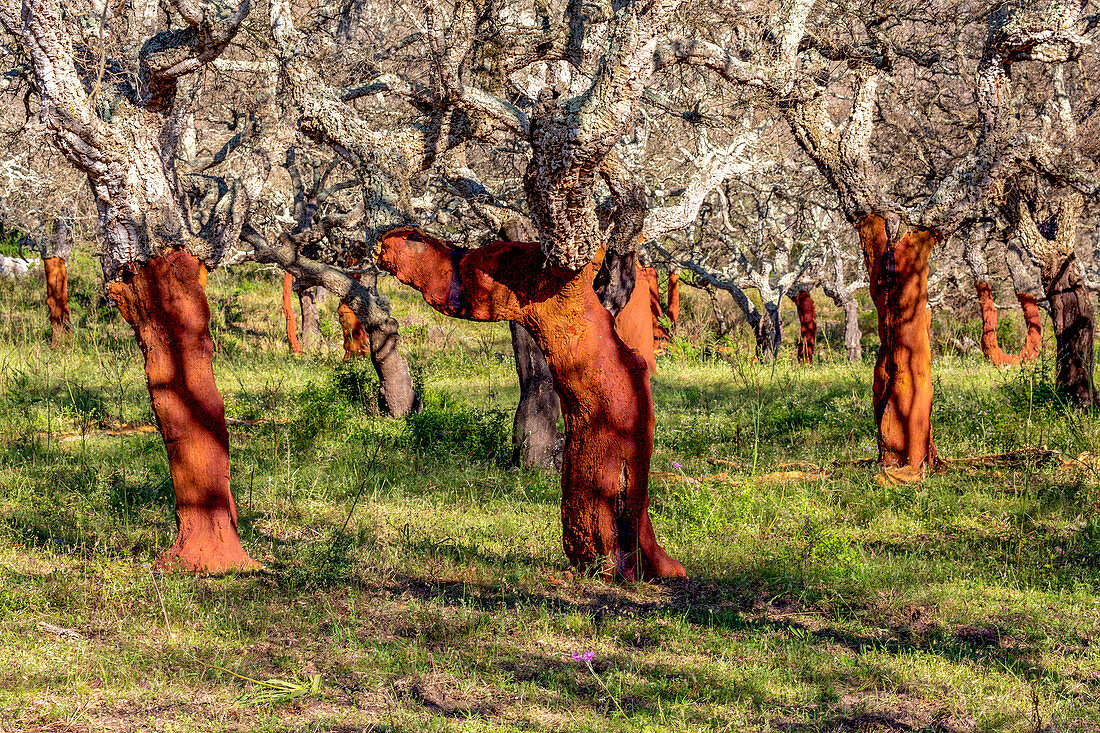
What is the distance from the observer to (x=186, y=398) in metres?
5.59

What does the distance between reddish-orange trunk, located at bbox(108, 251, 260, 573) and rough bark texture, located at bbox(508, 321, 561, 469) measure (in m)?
3.20

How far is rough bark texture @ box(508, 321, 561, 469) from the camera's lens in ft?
27.6

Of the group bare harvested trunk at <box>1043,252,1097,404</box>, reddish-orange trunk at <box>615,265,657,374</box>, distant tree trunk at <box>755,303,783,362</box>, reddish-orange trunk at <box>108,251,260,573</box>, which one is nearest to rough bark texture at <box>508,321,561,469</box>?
reddish-orange trunk at <box>615,265,657,374</box>

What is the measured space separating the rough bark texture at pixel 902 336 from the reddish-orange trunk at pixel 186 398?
5311 millimetres

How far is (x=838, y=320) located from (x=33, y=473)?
66.4ft

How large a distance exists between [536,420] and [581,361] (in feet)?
9.98

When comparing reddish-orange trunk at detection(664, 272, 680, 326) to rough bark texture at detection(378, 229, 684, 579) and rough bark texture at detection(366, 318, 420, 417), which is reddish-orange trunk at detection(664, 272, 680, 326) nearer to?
rough bark texture at detection(366, 318, 420, 417)

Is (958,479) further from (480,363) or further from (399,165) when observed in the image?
(480,363)

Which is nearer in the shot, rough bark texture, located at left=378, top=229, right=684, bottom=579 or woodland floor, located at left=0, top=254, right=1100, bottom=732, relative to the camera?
woodland floor, located at left=0, top=254, right=1100, bottom=732

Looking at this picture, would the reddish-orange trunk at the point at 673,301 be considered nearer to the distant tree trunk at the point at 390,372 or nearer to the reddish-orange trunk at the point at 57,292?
the distant tree trunk at the point at 390,372

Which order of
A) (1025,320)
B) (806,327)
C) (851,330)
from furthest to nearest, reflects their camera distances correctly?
1. (806,327)
2. (1025,320)
3. (851,330)

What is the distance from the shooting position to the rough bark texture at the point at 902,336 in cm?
793

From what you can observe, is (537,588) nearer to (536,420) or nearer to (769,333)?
(536,420)

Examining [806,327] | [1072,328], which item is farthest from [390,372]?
[806,327]
